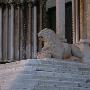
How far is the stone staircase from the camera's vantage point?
1177 cm

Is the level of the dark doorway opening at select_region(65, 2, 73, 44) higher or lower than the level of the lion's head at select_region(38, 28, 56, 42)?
higher

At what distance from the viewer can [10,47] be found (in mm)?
20766

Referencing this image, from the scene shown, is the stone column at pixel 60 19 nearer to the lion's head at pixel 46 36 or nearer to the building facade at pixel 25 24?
the lion's head at pixel 46 36


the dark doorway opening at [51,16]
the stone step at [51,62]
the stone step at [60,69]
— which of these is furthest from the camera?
the dark doorway opening at [51,16]

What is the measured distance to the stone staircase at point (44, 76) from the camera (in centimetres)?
1177

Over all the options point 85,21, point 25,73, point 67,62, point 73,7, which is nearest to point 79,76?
point 67,62

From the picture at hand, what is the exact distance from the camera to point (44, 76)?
11891mm

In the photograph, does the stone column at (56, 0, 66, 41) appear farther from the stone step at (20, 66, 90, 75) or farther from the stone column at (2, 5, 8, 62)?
the stone column at (2, 5, 8, 62)

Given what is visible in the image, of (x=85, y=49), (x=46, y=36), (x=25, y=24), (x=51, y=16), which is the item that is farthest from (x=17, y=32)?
(x=46, y=36)

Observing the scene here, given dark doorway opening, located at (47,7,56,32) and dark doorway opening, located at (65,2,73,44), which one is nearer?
dark doorway opening, located at (65,2,73,44)

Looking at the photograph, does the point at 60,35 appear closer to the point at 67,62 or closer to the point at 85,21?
the point at 67,62

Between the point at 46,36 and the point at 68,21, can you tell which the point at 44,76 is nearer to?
the point at 46,36

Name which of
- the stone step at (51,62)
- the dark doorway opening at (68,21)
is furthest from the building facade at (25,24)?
the stone step at (51,62)

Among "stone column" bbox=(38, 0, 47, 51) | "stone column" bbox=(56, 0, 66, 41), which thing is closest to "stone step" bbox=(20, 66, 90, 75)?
"stone column" bbox=(56, 0, 66, 41)
